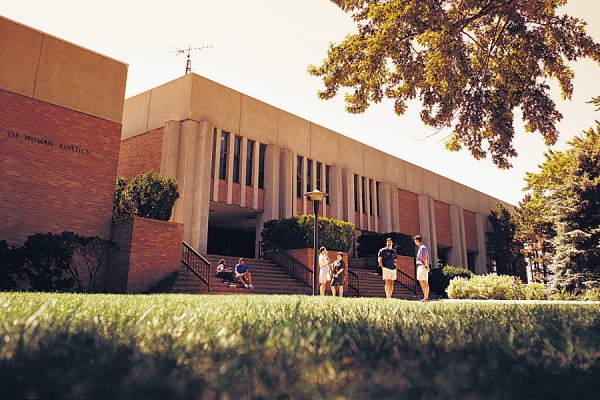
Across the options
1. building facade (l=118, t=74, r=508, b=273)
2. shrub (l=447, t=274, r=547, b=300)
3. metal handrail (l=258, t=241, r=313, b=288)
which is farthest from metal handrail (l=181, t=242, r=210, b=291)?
shrub (l=447, t=274, r=547, b=300)

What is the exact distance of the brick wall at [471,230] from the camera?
4453 centimetres

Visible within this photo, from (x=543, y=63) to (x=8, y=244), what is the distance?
16.7m

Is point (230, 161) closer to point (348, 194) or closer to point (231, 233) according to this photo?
point (231, 233)

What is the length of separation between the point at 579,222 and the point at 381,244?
11424mm

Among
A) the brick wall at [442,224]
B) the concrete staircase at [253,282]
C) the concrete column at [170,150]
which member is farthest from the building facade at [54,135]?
the brick wall at [442,224]

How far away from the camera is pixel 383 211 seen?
34594 mm

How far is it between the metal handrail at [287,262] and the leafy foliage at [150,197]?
6679 mm

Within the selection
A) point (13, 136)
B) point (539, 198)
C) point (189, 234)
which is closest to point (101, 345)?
point (13, 136)

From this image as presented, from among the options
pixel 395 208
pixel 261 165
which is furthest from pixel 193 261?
pixel 395 208

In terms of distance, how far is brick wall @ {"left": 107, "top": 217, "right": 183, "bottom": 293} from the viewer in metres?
15.5

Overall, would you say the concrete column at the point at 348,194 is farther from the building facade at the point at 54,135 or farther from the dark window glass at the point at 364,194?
the building facade at the point at 54,135

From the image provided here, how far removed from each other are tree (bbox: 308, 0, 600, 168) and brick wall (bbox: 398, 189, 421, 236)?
2388 centimetres

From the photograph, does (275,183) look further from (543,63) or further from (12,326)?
(12,326)

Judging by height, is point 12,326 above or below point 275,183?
below
